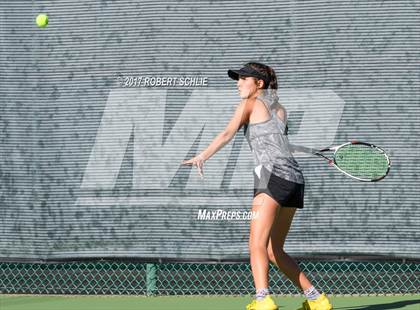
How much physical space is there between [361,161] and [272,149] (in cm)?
115

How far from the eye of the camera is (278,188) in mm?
5676

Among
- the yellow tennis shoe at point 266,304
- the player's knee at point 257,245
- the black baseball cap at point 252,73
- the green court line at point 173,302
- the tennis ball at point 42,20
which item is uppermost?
the tennis ball at point 42,20

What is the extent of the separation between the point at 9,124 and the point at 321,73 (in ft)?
7.57

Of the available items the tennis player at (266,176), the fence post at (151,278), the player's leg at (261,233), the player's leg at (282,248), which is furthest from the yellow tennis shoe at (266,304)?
the fence post at (151,278)

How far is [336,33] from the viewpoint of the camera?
23.0 ft

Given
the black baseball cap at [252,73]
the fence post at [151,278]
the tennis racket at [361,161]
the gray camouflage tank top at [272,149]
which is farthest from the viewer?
the fence post at [151,278]

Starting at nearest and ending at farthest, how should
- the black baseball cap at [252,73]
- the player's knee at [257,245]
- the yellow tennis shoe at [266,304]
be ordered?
the yellow tennis shoe at [266,304] → the player's knee at [257,245] → the black baseball cap at [252,73]

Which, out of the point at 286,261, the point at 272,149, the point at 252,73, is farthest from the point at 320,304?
the point at 252,73

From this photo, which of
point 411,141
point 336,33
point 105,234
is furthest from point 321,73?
point 105,234

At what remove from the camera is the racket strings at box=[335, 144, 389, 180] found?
6.69 metres

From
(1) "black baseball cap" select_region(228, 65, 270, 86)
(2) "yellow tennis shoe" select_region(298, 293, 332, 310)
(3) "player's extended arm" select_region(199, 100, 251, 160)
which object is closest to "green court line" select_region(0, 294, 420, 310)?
(2) "yellow tennis shoe" select_region(298, 293, 332, 310)

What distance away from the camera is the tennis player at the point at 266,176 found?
562 cm

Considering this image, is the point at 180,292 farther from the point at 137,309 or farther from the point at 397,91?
the point at 397,91

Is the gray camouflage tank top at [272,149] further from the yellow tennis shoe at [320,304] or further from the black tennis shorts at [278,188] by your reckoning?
the yellow tennis shoe at [320,304]
